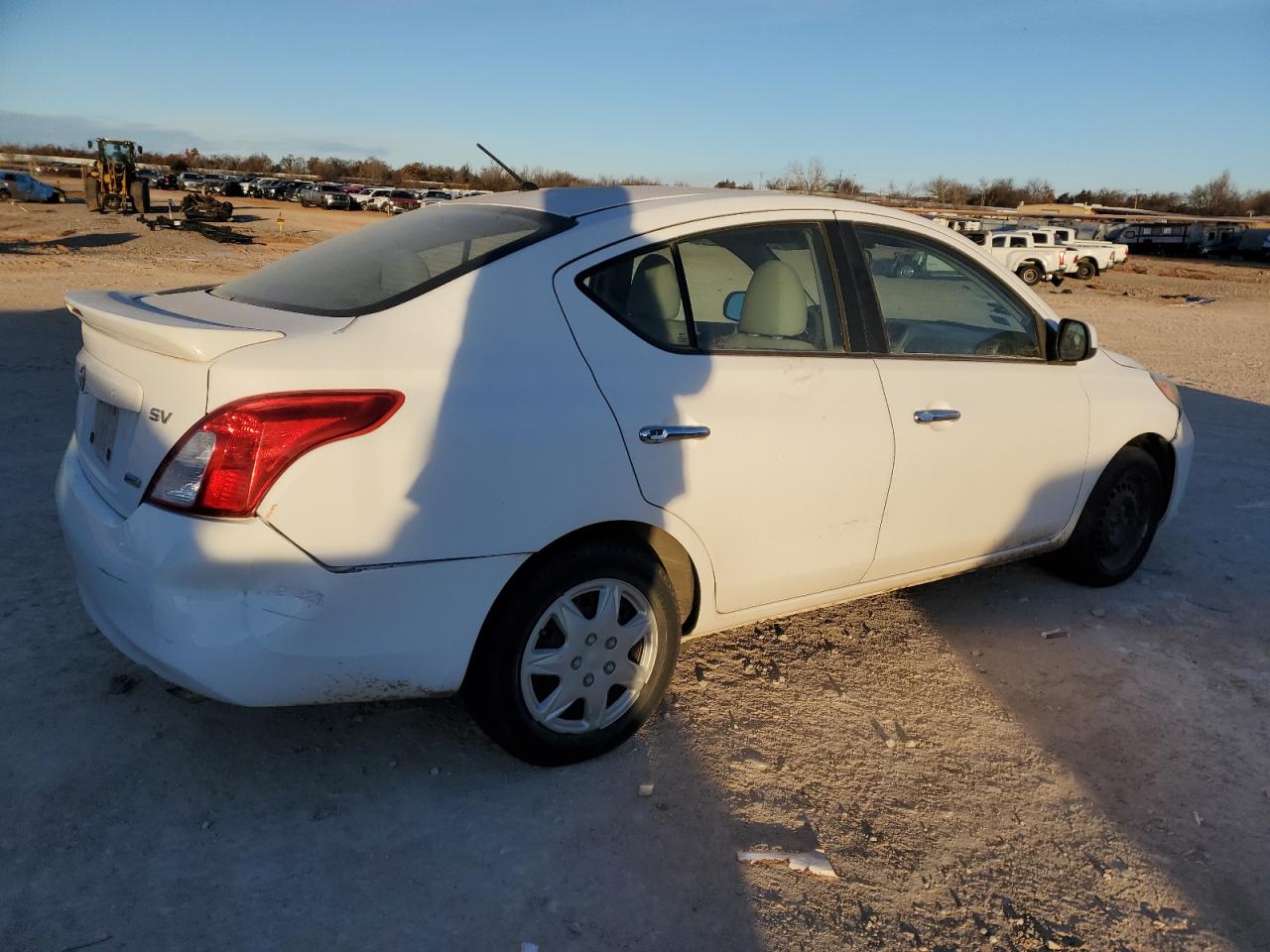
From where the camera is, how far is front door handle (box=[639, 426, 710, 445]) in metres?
2.88

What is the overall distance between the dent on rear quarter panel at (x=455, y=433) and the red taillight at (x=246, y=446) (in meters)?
0.03

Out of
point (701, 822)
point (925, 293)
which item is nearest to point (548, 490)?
point (701, 822)

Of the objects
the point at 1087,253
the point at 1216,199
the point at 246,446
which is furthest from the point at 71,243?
the point at 1216,199

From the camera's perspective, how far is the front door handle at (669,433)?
9.46ft

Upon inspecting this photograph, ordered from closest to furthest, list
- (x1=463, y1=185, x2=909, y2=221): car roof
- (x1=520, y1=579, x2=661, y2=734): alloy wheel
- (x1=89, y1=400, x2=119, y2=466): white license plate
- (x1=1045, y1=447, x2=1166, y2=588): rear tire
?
(x1=89, y1=400, x2=119, y2=466): white license plate → (x1=520, y1=579, x2=661, y2=734): alloy wheel → (x1=463, y1=185, x2=909, y2=221): car roof → (x1=1045, y1=447, x2=1166, y2=588): rear tire

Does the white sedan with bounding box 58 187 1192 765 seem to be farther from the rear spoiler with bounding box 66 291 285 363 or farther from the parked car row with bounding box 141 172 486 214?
the parked car row with bounding box 141 172 486 214

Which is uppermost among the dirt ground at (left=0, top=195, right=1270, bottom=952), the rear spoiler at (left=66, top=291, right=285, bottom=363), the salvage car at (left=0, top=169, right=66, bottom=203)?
the salvage car at (left=0, top=169, right=66, bottom=203)

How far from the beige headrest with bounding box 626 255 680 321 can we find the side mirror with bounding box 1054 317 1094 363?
1880mm

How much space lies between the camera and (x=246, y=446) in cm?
237

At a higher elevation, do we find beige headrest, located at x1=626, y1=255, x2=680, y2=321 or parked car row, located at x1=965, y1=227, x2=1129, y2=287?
parked car row, located at x1=965, y1=227, x2=1129, y2=287

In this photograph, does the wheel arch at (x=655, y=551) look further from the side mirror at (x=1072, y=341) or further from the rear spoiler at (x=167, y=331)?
the side mirror at (x=1072, y=341)

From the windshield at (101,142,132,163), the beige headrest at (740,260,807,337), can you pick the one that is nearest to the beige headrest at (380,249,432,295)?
the beige headrest at (740,260,807,337)

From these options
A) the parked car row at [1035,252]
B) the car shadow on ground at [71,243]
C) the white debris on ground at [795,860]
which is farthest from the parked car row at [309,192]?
Answer: the white debris on ground at [795,860]

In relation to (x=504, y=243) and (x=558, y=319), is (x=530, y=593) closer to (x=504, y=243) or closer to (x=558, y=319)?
(x=558, y=319)
